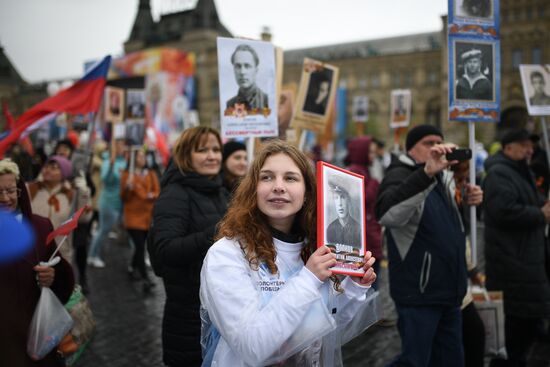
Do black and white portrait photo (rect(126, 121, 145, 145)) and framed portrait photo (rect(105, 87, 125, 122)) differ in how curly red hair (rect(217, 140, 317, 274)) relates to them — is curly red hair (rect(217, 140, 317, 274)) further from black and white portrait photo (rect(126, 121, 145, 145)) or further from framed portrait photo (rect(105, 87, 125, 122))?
framed portrait photo (rect(105, 87, 125, 122))

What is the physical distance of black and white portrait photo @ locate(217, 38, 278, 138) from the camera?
4008 mm

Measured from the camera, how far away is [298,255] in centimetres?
188

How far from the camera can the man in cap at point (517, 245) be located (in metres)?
3.82

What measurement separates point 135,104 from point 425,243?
7.07 m

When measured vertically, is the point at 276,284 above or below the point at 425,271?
above

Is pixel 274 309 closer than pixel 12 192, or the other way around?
pixel 274 309

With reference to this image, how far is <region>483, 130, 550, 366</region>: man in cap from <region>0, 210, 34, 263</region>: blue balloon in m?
3.16

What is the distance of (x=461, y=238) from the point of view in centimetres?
323

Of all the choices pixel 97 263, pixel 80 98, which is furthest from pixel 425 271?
pixel 97 263

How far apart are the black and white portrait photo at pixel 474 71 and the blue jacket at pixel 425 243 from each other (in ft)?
3.08

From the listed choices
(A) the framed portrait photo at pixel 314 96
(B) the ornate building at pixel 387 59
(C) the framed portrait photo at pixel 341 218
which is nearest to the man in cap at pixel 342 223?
(C) the framed portrait photo at pixel 341 218

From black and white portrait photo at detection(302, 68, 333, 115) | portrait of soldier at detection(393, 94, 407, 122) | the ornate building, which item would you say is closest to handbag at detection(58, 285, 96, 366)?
black and white portrait photo at detection(302, 68, 333, 115)

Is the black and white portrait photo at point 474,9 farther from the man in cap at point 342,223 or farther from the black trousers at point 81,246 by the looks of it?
the black trousers at point 81,246

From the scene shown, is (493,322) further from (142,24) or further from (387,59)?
(142,24)
